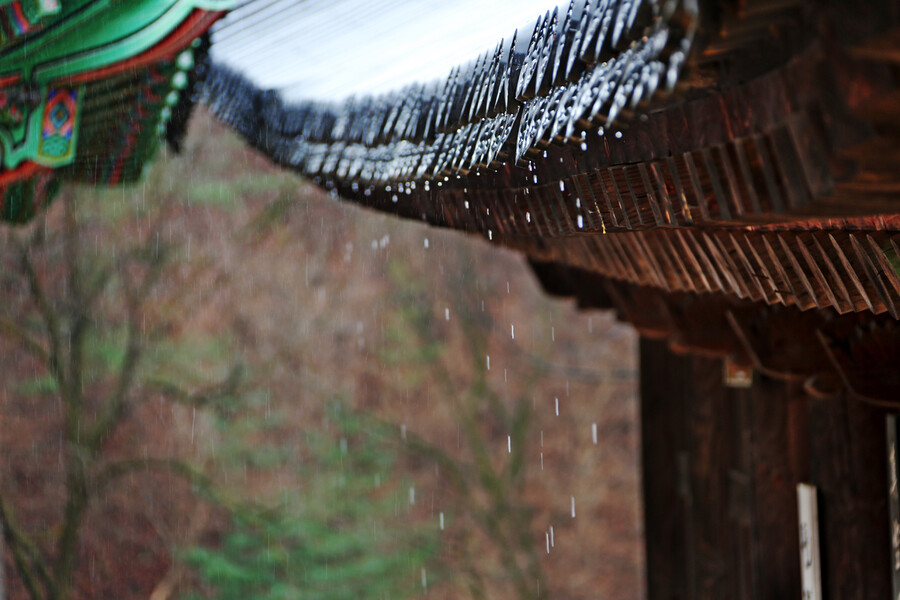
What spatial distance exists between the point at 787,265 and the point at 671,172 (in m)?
0.32

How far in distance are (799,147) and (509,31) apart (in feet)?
3.99

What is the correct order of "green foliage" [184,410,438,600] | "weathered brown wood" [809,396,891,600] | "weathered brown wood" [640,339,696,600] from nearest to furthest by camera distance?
"weathered brown wood" [809,396,891,600]
"weathered brown wood" [640,339,696,600]
"green foliage" [184,410,438,600]

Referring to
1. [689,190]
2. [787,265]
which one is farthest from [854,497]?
[689,190]

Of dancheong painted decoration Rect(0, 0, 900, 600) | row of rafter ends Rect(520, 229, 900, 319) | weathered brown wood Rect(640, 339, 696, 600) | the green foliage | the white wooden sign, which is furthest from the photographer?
the green foliage

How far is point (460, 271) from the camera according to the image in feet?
38.7

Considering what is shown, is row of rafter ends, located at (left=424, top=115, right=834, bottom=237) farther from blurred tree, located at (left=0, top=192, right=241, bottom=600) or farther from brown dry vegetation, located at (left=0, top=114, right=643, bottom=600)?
brown dry vegetation, located at (left=0, top=114, right=643, bottom=600)

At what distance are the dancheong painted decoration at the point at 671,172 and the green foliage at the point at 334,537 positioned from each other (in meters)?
6.72

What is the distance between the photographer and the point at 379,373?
11805mm

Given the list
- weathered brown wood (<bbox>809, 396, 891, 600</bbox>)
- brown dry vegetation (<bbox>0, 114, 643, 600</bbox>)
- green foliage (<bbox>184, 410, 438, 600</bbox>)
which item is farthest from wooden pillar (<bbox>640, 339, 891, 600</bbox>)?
brown dry vegetation (<bbox>0, 114, 643, 600</bbox>)

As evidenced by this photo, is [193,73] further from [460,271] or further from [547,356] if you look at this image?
[547,356]

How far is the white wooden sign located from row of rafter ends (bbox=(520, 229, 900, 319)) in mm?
1016

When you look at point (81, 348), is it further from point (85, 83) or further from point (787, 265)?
point (787, 265)

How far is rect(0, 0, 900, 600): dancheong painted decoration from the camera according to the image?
695 mm

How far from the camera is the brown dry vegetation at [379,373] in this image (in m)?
10.2
